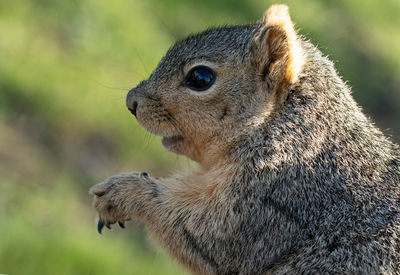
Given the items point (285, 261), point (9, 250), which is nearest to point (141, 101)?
point (285, 261)

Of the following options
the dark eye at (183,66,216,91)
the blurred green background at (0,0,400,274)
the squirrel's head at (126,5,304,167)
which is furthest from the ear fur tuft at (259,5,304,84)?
the blurred green background at (0,0,400,274)

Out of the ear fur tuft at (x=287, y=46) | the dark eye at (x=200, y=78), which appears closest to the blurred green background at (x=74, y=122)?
the ear fur tuft at (x=287, y=46)

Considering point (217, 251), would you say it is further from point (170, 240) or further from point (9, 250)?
point (9, 250)

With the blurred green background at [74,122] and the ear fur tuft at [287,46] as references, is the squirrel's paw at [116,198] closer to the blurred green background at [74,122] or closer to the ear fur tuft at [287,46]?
the ear fur tuft at [287,46]

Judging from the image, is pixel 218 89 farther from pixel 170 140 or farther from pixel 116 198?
pixel 116 198

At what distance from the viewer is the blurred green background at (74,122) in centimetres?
367

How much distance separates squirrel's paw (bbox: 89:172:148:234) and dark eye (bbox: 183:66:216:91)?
463mm

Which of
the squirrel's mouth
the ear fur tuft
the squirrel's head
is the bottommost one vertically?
the squirrel's mouth

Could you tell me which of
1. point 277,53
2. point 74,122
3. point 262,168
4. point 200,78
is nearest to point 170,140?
point 200,78

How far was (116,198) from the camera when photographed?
2668 mm

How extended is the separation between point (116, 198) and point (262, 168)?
0.66m

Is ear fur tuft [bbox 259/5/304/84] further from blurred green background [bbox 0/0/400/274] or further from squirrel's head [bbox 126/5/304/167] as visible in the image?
blurred green background [bbox 0/0/400/274]

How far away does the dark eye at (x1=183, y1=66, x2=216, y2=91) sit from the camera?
2.54 m

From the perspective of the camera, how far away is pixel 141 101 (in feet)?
8.55
